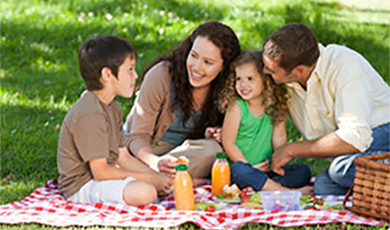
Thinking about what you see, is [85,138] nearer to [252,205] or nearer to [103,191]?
[103,191]

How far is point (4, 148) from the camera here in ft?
16.8

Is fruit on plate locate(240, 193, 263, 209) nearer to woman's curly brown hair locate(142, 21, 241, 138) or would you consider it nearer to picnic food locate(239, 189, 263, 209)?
picnic food locate(239, 189, 263, 209)

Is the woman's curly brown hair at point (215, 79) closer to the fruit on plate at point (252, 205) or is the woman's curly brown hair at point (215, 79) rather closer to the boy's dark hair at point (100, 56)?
the boy's dark hair at point (100, 56)

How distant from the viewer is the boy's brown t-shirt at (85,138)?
399 centimetres

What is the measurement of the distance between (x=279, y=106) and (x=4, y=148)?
2016mm

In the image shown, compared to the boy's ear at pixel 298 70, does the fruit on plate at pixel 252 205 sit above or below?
below

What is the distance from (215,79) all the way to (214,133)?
36cm

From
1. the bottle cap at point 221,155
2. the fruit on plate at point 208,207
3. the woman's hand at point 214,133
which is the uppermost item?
the woman's hand at point 214,133

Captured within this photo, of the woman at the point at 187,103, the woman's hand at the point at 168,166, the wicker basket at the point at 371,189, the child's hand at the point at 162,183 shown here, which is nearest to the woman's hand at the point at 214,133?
the woman at the point at 187,103

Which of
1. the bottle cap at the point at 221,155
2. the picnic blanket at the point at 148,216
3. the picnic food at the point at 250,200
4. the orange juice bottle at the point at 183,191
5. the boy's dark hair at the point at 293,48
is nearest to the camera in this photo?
the picnic blanket at the point at 148,216

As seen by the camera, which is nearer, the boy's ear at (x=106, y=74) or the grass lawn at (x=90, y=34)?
A: the boy's ear at (x=106, y=74)

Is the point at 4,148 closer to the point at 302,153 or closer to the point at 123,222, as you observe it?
the point at 123,222

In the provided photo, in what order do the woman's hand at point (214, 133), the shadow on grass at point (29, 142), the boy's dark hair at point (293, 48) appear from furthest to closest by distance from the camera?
the shadow on grass at point (29, 142), the woman's hand at point (214, 133), the boy's dark hair at point (293, 48)

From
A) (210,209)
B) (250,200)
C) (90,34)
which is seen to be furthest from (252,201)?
(90,34)
